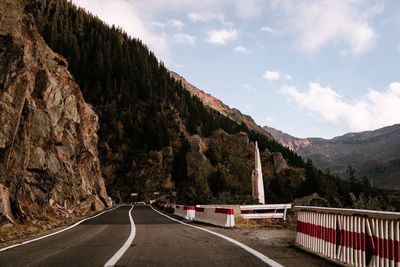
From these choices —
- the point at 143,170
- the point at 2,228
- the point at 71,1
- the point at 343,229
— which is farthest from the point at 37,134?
the point at 71,1

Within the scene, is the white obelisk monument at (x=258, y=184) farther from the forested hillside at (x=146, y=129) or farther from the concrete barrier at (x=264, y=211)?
the forested hillside at (x=146, y=129)

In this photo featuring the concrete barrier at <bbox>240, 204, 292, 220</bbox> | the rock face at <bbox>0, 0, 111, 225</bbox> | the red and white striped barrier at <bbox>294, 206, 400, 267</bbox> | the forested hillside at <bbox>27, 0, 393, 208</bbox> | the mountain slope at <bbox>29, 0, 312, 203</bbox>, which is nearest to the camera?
the red and white striped barrier at <bbox>294, 206, 400, 267</bbox>

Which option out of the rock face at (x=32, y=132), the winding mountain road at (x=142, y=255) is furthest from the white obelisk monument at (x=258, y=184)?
the winding mountain road at (x=142, y=255)

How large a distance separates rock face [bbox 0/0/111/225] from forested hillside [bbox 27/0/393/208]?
177 feet

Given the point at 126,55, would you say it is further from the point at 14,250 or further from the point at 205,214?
the point at 14,250

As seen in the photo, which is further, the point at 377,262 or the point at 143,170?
the point at 143,170

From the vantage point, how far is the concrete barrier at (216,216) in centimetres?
1738

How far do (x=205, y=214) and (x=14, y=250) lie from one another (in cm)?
1259

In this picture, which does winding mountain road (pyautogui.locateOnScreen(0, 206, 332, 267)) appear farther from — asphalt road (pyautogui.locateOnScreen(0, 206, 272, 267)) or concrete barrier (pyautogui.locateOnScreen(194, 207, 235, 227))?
concrete barrier (pyautogui.locateOnScreen(194, 207, 235, 227))

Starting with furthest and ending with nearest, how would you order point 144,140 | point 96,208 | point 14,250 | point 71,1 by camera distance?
point 71,1, point 144,140, point 96,208, point 14,250

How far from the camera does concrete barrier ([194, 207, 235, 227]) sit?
17375 millimetres

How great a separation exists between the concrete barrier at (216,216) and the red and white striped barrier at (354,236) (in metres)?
7.54

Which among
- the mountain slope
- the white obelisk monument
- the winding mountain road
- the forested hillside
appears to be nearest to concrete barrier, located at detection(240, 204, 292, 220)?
the white obelisk monument

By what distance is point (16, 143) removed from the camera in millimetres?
21406
